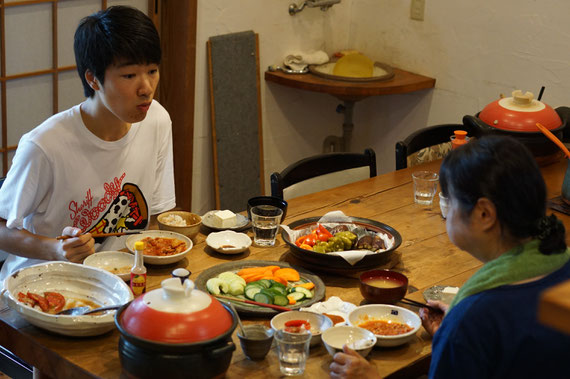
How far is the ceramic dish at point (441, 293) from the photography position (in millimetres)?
1955

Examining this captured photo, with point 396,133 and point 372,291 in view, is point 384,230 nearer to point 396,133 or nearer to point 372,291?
point 372,291

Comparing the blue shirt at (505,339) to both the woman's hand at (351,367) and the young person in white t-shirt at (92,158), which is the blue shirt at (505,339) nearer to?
the woman's hand at (351,367)

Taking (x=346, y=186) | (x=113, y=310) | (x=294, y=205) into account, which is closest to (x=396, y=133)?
(x=346, y=186)

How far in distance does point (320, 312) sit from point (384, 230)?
1.66 ft

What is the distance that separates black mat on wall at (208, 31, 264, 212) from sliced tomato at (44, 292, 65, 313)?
2.34 metres

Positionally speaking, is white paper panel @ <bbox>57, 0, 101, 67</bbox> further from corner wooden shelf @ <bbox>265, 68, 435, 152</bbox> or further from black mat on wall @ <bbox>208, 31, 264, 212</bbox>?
corner wooden shelf @ <bbox>265, 68, 435, 152</bbox>

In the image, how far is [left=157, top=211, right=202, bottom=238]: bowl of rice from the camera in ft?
7.34

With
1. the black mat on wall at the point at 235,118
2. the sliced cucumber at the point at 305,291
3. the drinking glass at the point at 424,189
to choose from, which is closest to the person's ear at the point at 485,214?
the sliced cucumber at the point at 305,291

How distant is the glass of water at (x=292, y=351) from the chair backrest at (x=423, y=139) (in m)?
1.63

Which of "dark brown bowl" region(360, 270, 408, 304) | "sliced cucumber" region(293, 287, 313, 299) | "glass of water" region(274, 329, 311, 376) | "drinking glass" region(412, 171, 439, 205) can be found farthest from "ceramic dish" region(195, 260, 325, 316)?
"drinking glass" region(412, 171, 439, 205)

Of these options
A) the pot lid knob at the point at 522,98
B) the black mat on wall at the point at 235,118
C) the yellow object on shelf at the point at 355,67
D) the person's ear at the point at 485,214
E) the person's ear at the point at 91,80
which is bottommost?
the black mat on wall at the point at 235,118

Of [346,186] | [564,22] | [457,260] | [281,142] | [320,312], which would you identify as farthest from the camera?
[281,142]

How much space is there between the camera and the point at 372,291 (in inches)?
74.7

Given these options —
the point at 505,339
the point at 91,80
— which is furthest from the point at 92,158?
the point at 505,339
